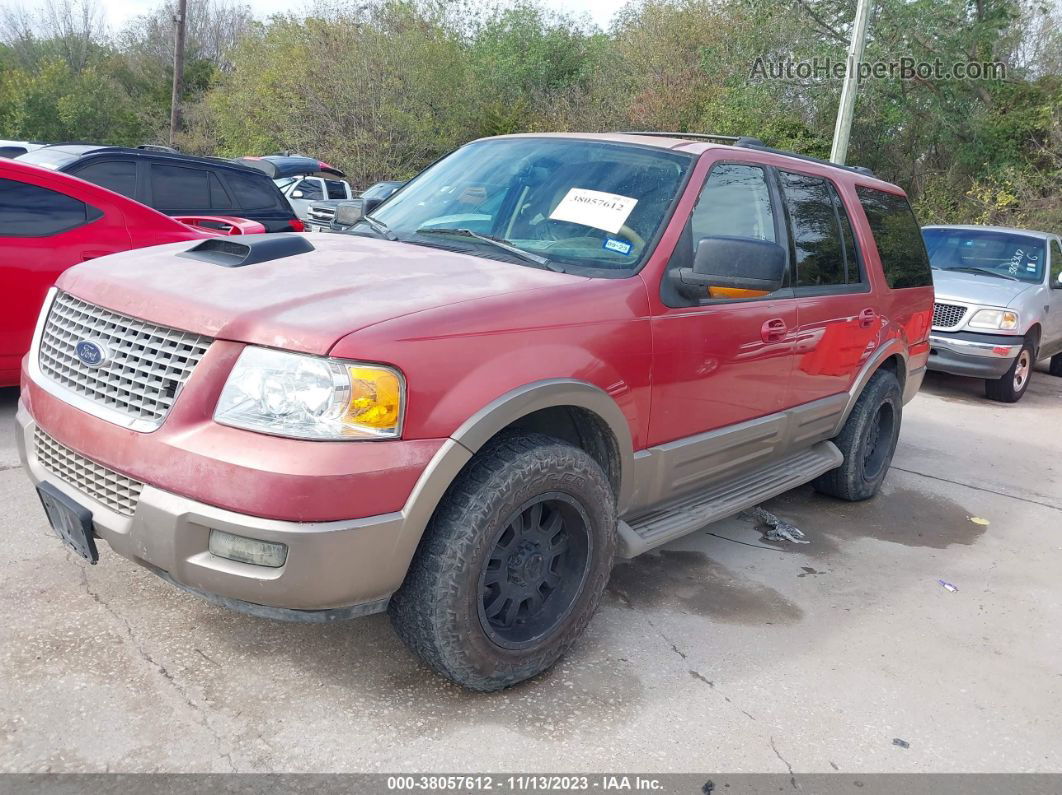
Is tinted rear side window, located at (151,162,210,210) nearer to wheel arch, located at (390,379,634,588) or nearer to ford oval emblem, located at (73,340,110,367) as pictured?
ford oval emblem, located at (73,340,110,367)

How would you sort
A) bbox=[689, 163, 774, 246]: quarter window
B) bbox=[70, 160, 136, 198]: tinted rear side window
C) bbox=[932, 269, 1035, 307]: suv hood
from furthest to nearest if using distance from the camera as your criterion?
bbox=[932, 269, 1035, 307]: suv hood → bbox=[70, 160, 136, 198]: tinted rear side window → bbox=[689, 163, 774, 246]: quarter window

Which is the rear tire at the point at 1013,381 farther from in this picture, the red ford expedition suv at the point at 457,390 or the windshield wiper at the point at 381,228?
the windshield wiper at the point at 381,228

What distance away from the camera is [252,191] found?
375 inches

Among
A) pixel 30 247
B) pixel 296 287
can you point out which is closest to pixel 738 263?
pixel 296 287

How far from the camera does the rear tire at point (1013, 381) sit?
29.2 feet

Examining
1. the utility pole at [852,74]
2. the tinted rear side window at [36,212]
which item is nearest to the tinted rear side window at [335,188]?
the utility pole at [852,74]

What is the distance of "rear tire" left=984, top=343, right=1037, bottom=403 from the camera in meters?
8.91

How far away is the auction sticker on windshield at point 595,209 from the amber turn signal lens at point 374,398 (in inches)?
52.2

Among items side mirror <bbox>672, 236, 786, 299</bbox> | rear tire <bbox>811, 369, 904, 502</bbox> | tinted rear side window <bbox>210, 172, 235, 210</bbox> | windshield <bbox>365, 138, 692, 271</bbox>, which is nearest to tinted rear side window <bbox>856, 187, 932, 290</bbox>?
rear tire <bbox>811, 369, 904, 502</bbox>

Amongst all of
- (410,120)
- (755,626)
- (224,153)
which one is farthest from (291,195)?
(224,153)

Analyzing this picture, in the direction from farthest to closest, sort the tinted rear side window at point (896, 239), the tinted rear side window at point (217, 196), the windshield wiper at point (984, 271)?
the windshield wiper at point (984, 271) → the tinted rear side window at point (217, 196) → the tinted rear side window at point (896, 239)

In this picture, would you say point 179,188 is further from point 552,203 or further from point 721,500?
point 721,500

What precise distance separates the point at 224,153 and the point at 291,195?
2007 cm

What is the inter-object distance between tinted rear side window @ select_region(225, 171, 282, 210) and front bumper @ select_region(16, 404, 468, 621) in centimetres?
743
